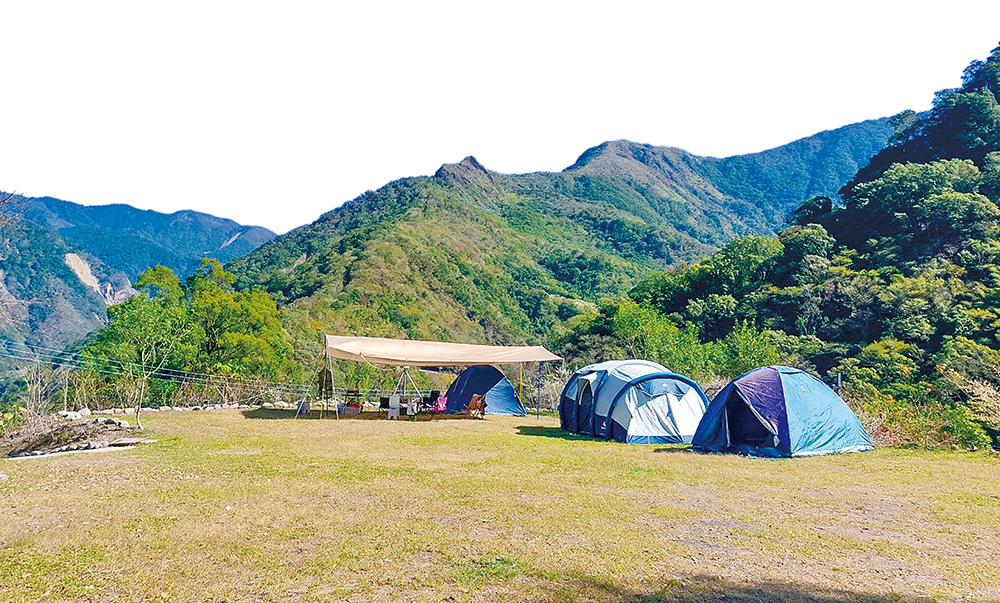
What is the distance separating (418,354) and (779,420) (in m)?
9.69

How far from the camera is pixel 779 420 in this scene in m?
11.4

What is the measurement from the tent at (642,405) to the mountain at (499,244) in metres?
26.5

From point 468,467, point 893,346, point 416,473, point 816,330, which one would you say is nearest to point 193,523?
point 416,473

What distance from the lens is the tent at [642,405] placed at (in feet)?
44.1

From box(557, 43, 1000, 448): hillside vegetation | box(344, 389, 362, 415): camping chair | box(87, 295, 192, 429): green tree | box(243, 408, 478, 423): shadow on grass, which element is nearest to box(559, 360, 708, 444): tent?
box(243, 408, 478, 423): shadow on grass

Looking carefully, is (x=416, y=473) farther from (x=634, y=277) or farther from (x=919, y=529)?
(x=634, y=277)

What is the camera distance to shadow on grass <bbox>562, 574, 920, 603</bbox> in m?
4.46

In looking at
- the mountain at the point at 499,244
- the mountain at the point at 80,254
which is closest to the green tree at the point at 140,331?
the mountain at the point at 80,254

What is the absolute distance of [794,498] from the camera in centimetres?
782

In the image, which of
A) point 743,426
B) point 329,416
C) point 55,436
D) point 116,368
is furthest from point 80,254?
point 743,426

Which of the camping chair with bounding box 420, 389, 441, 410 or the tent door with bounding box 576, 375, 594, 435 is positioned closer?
the tent door with bounding box 576, 375, 594, 435

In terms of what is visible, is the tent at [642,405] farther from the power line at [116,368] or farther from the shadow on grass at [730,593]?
the power line at [116,368]

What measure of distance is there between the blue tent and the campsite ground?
1039 centimetres

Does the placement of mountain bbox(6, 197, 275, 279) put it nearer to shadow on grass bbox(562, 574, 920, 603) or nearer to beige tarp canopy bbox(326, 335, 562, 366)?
beige tarp canopy bbox(326, 335, 562, 366)
